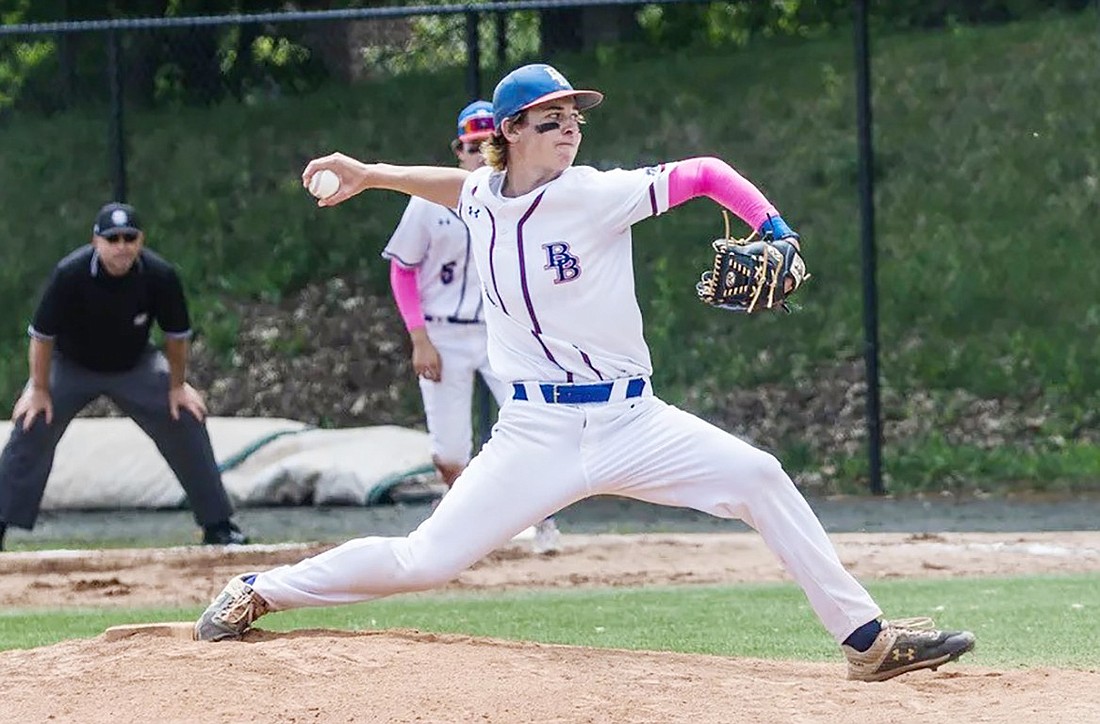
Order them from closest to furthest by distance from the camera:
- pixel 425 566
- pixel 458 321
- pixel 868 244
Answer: pixel 425 566, pixel 458 321, pixel 868 244

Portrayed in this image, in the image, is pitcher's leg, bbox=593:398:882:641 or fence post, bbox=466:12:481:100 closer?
pitcher's leg, bbox=593:398:882:641

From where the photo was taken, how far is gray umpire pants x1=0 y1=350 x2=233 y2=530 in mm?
10492

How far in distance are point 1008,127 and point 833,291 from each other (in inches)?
99.9

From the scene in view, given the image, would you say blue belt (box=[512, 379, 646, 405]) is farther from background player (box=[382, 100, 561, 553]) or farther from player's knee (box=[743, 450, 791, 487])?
background player (box=[382, 100, 561, 553])

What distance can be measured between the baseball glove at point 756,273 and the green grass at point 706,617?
1.85 metres

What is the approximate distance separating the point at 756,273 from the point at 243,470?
8067 mm

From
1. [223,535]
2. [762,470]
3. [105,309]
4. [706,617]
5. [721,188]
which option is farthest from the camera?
[223,535]

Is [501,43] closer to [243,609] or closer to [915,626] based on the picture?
[243,609]

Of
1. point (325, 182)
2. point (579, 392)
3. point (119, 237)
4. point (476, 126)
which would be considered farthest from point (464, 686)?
point (119, 237)

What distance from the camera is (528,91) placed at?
232 inches

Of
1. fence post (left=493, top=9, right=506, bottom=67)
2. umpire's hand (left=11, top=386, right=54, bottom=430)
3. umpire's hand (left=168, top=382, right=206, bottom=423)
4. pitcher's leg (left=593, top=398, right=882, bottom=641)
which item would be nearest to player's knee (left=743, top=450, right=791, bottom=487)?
pitcher's leg (left=593, top=398, right=882, bottom=641)

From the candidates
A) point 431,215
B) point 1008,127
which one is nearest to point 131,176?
point 1008,127

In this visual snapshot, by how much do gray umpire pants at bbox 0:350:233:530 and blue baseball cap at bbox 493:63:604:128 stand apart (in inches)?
201

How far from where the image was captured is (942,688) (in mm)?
5809
